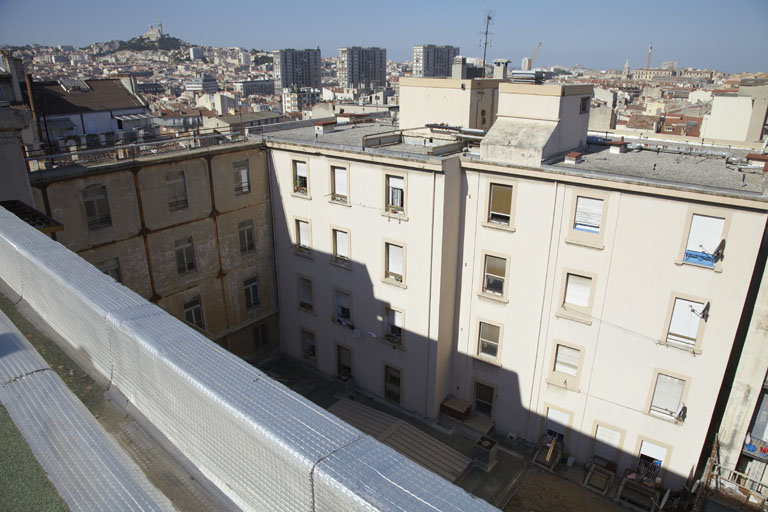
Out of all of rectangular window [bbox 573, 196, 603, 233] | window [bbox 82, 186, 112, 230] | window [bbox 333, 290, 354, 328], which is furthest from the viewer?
window [bbox 333, 290, 354, 328]

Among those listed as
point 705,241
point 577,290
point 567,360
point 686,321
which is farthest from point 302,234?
point 705,241

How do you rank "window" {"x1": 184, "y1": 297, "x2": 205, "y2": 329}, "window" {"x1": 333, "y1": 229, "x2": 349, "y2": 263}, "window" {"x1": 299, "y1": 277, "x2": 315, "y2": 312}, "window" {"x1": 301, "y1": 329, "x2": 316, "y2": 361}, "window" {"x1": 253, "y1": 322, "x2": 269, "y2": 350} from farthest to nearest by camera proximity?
"window" {"x1": 253, "y1": 322, "x2": 269, "y2": 350} < "window" {"x1": 301, "y1": 329, "x2": 316, "y2": 361} < "window" {"x1": 299, "y1": 277, "x2": 315, "y2": 312} < "window" {"x1": 333, "y1": 229, "x2": 349, "y2": 263} < "window" {"x1": 184, "y1": 297, "x2": 205, "y2": 329}

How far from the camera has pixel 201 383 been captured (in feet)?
14.6

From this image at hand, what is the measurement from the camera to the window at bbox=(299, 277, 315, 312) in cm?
2833

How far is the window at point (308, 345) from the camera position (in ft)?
96.6

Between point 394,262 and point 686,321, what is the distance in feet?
40.6

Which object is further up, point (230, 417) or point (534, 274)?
point (230, 417)

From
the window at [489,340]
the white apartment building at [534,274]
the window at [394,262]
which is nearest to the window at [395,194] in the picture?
the white apartment building at [534,274]

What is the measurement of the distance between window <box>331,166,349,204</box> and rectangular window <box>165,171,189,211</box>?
722 cm

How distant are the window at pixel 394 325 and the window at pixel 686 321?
11618mm

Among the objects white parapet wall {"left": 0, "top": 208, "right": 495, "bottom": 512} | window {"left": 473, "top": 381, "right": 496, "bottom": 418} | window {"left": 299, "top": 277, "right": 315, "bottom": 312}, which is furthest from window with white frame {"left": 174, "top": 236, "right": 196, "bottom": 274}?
white parapet wall {"left": 0, "top": 208, "right": 495, "bottom": 512}

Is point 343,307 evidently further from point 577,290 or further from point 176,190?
point 577,290

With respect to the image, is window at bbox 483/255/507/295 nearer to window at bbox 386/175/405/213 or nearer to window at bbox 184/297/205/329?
window at bbox 386/175/405/213

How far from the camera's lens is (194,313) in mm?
26000
